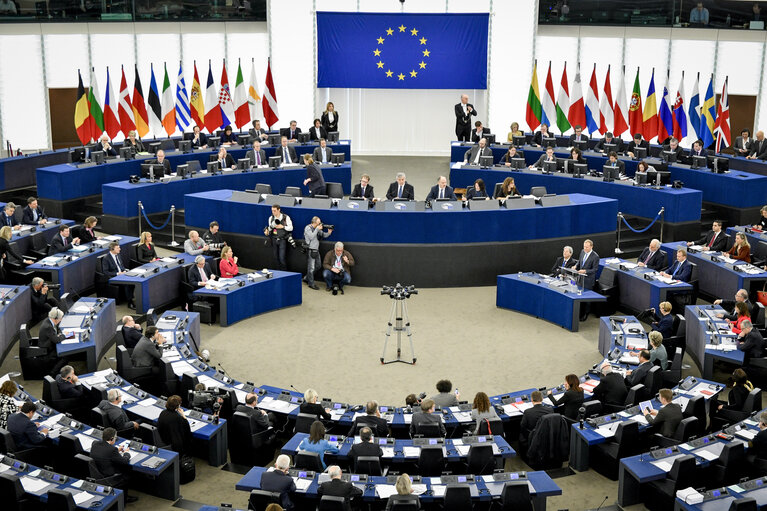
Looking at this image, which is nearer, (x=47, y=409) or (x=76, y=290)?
(x=47, y=409)

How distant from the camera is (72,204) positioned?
2411 centimetres

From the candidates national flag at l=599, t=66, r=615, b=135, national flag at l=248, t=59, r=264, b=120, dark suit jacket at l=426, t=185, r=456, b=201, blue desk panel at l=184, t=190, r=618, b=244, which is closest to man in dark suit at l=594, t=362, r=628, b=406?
blue desk panel at l=184, t=190, r=618, b=244

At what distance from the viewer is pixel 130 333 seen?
1500 cm

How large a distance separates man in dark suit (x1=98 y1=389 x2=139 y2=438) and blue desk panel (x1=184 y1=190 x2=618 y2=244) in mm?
9125

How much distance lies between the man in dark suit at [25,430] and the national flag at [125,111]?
16.7 meters

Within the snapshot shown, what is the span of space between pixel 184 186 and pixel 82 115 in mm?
4717

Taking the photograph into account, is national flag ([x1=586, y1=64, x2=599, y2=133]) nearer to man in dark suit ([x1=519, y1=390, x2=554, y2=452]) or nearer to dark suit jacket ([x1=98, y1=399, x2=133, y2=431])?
man in dark suit ([x1=519, y1=390, x2=554, y2=452])

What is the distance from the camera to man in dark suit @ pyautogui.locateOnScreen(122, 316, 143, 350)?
49.1ft

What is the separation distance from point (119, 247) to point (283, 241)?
3.72 metres

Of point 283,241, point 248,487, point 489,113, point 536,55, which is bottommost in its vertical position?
point 248,487

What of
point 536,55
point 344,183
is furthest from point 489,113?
point 344,183

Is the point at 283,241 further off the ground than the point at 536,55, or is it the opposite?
the point at 536,55

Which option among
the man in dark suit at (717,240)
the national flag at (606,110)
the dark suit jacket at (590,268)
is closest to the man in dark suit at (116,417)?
the dark suit jacket at (590,268)

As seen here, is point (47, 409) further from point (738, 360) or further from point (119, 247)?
point (738, 360)
